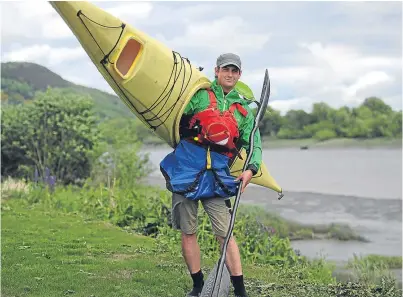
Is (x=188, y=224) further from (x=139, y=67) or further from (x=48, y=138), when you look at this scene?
(x=48, y=138)

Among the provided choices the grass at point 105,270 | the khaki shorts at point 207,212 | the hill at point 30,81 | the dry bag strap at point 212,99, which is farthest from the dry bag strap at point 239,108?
the hill at point 30,81

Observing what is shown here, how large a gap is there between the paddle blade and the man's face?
1.35 meters

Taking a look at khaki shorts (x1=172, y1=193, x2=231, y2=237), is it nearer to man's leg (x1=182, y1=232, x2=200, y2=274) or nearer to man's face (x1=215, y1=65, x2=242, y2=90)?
man's leg (x1=182, y1=232, x2=200, y2=274)

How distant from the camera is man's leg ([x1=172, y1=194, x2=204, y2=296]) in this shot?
17.0 feet

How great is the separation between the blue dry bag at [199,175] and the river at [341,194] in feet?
23.0

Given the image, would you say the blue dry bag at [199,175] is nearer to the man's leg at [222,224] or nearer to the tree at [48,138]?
the man's leg at [222,224]

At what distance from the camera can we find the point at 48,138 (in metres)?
14.3

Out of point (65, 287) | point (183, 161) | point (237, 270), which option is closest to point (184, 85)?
point (183, 161)

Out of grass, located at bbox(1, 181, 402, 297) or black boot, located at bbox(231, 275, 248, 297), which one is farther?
grass, located at bbox(1, 181, 402, 297)

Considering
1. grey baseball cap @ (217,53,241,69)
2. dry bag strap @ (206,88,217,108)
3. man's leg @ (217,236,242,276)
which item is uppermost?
grey baseball cap @ (217,53,241,69)

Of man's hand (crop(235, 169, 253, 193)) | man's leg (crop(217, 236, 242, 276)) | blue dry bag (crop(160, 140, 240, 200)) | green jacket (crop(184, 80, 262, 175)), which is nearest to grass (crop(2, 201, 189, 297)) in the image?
man's leg (crop(217, 236, 242, 276))

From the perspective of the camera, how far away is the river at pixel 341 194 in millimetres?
13938

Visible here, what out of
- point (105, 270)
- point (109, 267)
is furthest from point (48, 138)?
point (105, 270)

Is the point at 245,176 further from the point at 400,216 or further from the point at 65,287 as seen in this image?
the point at 400,216
